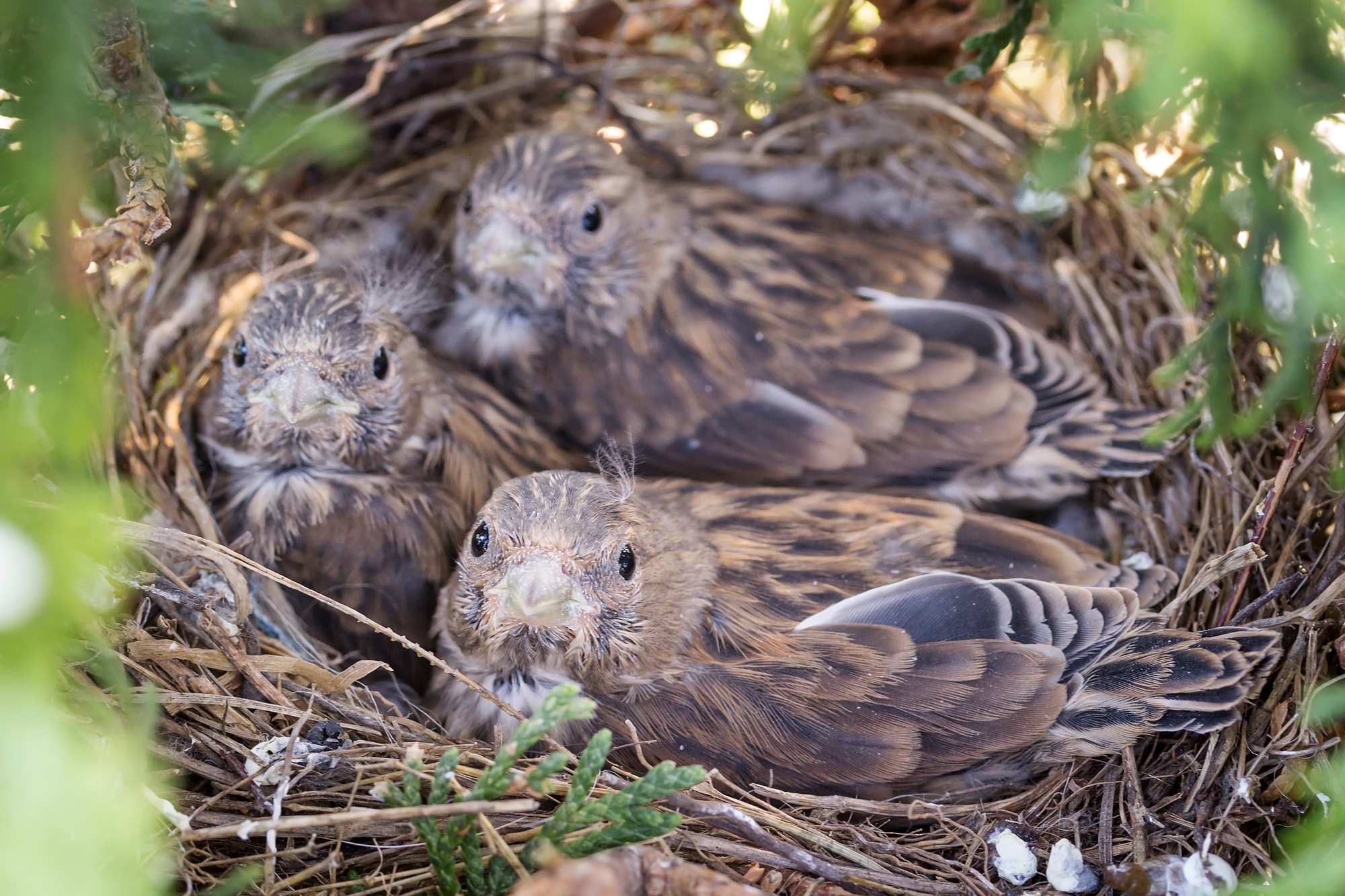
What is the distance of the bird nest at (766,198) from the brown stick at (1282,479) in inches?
0.4

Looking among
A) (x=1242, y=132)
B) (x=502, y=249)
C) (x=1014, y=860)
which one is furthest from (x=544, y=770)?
(x=502, y=249)

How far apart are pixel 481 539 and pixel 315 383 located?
24.3 inches

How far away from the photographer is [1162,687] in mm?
2119

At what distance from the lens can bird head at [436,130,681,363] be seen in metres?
2.95

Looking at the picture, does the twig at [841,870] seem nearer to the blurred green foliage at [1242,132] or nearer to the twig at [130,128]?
the blurred green foliage at [1242,132]

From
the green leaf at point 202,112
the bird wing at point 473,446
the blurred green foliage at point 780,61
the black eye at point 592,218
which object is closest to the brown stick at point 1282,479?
the bird wing at point 473,446

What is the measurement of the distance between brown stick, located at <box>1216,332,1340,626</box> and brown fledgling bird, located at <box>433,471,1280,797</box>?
216 mm

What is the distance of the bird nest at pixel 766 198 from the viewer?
1946 millimetres

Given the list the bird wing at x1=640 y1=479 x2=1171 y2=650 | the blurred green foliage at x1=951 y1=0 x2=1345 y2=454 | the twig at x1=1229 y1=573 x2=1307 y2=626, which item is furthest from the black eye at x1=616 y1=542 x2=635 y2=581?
the twig at x1=1229 y1=573 x2=1307 y2=626

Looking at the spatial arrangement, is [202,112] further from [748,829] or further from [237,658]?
[748,829]

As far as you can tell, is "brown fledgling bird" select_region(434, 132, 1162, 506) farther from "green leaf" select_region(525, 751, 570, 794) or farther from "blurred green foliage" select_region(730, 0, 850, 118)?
"green leaf" select_region(525, 751, 570, 794)

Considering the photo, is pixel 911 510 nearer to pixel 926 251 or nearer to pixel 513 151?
pixel 926 251

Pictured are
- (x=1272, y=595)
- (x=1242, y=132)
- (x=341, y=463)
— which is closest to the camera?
(x=1242, y=132)

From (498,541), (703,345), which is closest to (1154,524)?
(703,345)
